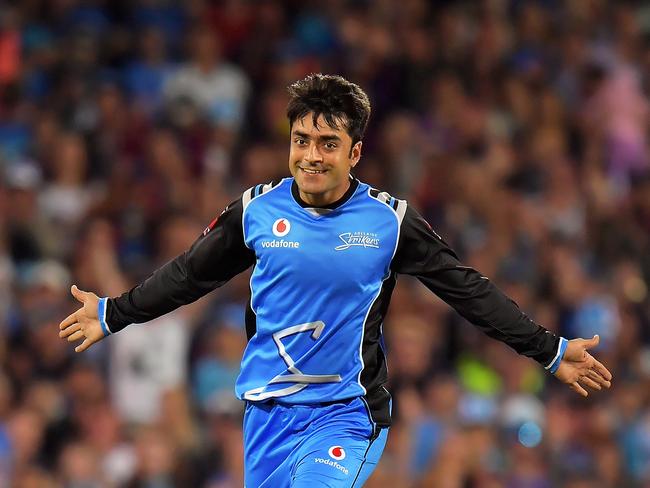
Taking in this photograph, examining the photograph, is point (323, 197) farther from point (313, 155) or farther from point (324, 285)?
point (324, 285)

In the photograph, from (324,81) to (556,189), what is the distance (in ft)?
22.5

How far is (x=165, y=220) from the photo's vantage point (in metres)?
11.0

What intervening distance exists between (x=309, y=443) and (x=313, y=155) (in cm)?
118

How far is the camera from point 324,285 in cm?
573

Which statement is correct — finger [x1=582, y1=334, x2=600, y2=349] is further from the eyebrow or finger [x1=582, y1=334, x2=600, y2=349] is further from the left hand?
the eyebrow

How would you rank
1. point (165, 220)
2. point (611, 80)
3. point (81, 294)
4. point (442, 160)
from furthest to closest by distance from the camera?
point (611, 80)
point (442, 160)
point (165, 220)
point (81, 294)

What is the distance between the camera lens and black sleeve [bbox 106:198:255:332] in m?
5.93

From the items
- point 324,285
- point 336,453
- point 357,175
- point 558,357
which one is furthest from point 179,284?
point 357,175

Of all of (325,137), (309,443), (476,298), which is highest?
(325,137)

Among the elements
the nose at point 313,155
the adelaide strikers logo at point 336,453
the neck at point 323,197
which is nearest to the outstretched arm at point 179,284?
the neck at point 323,197

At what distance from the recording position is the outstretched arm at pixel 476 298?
5.85 meters

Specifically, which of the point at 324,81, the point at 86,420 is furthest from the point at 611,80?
the point at 324,81

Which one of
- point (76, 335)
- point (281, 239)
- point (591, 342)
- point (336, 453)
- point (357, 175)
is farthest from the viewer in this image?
point (357, 175)

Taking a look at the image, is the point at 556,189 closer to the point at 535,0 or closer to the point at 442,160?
the point at 442,160
